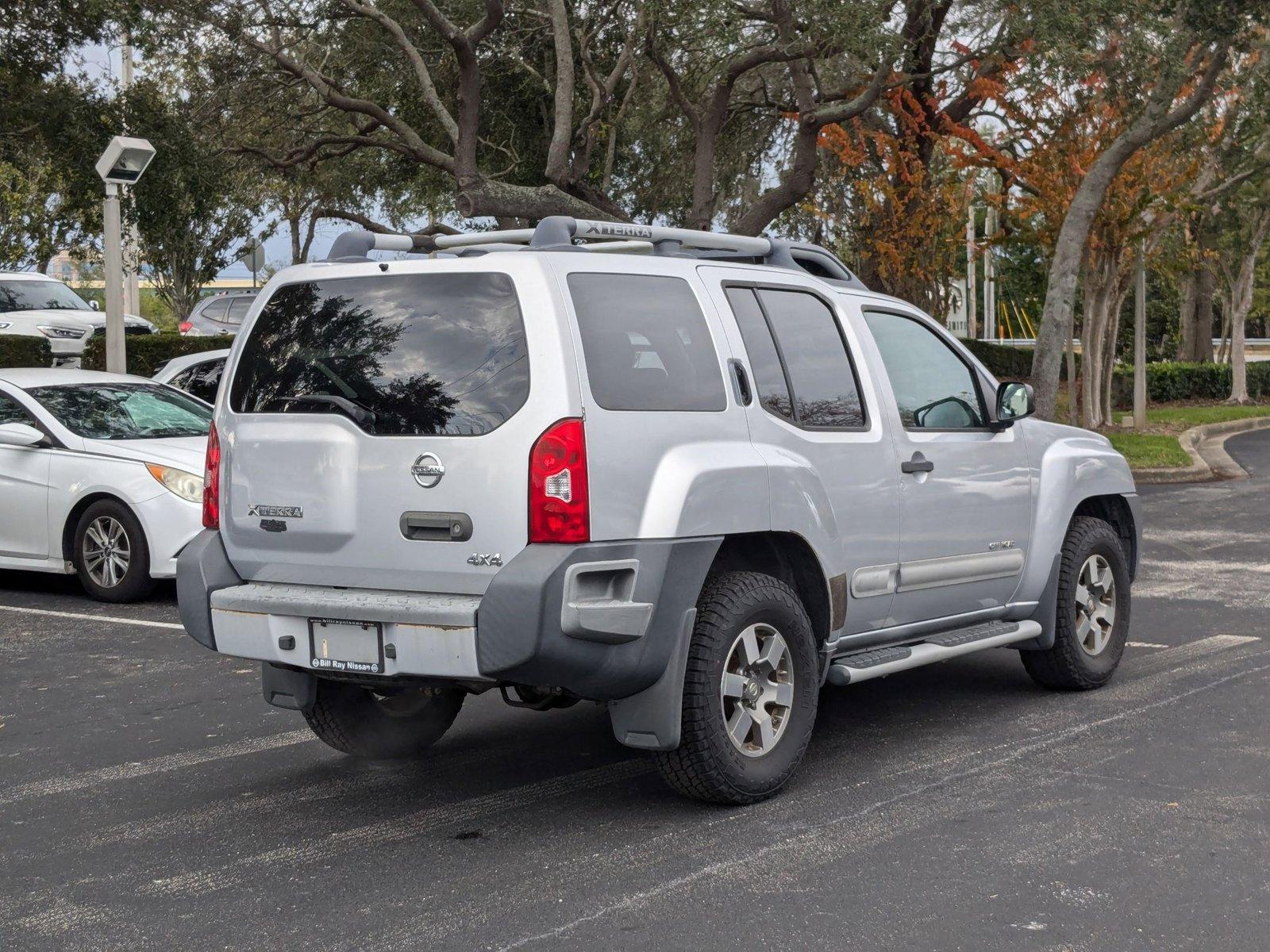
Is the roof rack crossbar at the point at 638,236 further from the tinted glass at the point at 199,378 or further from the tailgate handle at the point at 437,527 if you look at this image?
the tinted glass at the point at 199,378

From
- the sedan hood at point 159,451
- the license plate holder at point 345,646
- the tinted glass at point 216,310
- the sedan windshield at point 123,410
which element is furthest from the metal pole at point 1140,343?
the license plate holder at point 345,646

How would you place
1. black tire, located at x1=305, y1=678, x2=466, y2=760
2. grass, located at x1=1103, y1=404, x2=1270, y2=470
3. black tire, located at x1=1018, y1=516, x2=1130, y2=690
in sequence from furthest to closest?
grass, located at x1=1103, y1=404, x2=1270, y2=470 → black tire, located at x1=1018, y1=516, x2=1130, y2=690 → black tire, located at x1=305, y1=678, x2=466, y2=760

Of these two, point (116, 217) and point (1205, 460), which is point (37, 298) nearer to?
point (116, 217)

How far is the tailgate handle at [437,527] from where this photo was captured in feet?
16.6

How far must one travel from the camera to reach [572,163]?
26625mm

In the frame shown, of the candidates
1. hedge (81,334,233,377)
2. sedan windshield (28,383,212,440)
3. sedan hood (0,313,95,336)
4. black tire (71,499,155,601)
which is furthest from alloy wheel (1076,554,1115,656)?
sedan hood (0,313,95,336)

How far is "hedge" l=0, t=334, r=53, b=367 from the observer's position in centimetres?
1970

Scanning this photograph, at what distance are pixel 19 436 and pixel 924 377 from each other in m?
6.92

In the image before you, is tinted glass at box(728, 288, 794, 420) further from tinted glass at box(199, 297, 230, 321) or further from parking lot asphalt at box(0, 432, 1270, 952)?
tinted glass at box(199, 297, 230, 321)

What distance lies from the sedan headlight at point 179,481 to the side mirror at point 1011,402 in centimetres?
571

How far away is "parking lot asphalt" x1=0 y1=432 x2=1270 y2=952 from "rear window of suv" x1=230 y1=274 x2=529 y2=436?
142 centimetres

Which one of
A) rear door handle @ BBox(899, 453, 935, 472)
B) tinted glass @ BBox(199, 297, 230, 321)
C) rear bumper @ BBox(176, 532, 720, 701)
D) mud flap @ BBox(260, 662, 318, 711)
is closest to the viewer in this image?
rear bumper @ BBox(176, 532, 720, 701)

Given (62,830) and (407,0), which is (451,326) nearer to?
(62,830)

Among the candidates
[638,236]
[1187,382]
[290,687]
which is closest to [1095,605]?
[638,236]
